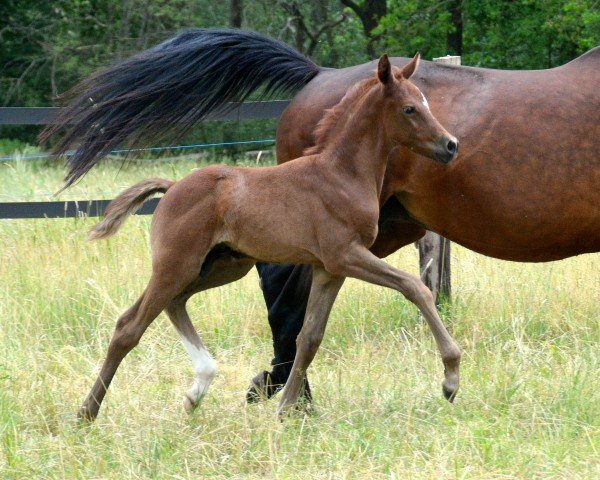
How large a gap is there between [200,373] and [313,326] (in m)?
0.54

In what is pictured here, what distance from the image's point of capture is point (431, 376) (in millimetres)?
4770

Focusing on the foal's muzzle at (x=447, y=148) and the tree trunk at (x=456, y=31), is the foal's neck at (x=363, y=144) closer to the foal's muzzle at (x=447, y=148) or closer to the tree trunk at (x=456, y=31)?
the foal's muzzle at (x=447, y=148)

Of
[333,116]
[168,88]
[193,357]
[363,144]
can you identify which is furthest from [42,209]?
[363,144]

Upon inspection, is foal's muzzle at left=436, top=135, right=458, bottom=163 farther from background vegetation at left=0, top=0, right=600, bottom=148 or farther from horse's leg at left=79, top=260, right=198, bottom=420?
background vegetation at left=0, top=0, right=600, bottom=148

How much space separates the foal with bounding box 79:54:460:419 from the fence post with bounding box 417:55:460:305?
7.43ft

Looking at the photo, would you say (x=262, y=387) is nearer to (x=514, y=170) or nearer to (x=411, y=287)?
(x=411, y=287)

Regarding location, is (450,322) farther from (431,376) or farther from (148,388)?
(148,388)

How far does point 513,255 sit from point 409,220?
1.74 ft

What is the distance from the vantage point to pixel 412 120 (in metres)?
3.98

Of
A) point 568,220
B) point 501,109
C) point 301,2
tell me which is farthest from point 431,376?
point 301,2

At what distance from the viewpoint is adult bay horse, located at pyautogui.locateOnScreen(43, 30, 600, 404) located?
14.7 feet

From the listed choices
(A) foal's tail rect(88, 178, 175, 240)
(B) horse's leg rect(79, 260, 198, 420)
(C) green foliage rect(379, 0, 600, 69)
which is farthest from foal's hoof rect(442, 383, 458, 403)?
(C) green foliage rect(379, 0, 600, 69)

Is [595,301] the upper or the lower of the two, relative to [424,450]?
lower

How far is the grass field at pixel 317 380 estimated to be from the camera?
3.61 m
